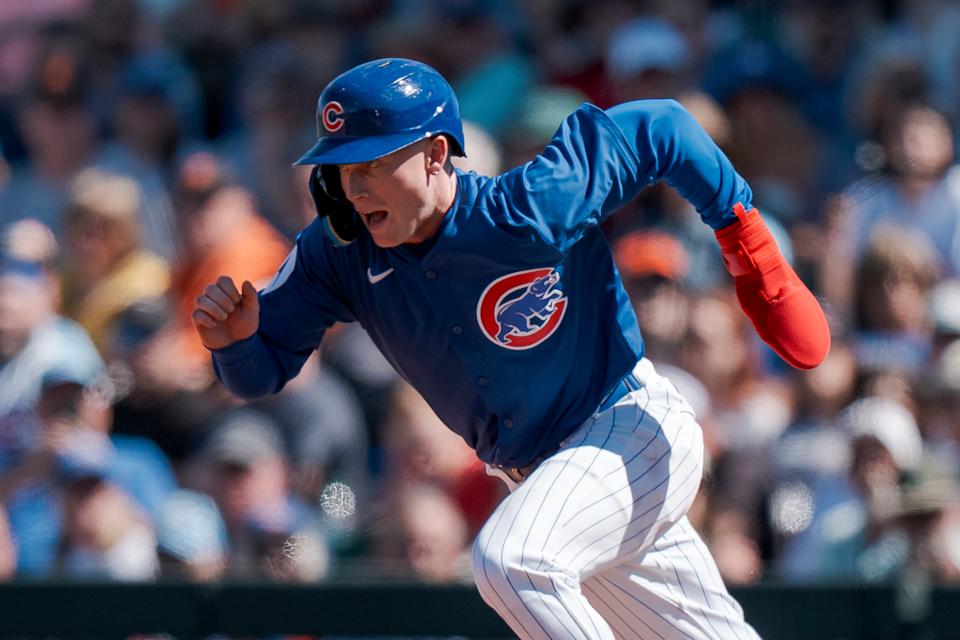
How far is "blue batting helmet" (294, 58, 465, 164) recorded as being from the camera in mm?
3135

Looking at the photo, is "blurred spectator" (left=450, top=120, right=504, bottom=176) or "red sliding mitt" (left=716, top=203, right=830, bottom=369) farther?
"blurred spectator" (left=450, top=120, right=504, bottom=176)

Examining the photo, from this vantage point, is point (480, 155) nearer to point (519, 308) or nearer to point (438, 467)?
point (438, 467)

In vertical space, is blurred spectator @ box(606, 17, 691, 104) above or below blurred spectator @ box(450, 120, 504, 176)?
above

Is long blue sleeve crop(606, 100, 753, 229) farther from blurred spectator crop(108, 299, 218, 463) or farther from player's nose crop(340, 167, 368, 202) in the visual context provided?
blurred spectator crop(108, 299, 218, 463)

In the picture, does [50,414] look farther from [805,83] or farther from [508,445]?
[805,83]

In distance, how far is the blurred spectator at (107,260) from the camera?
6.24 m

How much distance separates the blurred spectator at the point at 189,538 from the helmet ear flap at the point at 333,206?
78.8 inches

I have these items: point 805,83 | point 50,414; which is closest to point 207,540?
point 50,414

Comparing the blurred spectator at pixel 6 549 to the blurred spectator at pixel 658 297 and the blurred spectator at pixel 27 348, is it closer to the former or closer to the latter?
the blurred spectator at pixel 27 348

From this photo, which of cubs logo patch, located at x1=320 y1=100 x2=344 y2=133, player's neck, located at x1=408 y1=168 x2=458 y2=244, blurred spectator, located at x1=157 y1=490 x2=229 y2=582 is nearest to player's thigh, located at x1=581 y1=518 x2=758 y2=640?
player's neck, located at x1=408 y1=168 x2=458 y2=244

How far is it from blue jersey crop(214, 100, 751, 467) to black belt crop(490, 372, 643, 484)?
0.02 meters

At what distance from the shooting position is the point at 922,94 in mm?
5816

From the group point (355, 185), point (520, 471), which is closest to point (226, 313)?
point (355, 185)

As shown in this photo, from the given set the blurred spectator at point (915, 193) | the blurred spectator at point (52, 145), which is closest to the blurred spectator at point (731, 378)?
the blurred spectator at point (915, 193)
